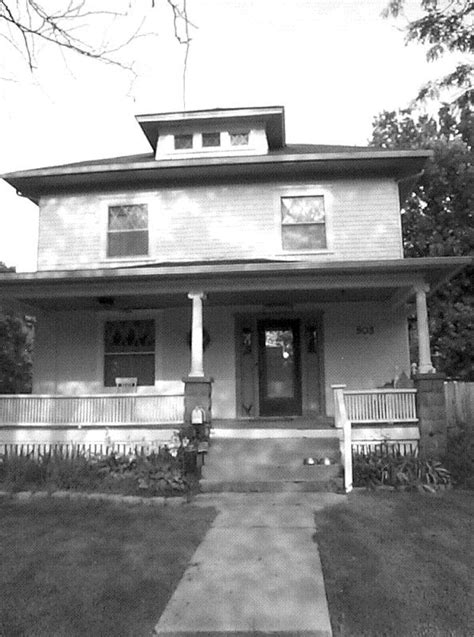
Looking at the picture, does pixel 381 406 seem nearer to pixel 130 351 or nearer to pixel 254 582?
pixel 254 582

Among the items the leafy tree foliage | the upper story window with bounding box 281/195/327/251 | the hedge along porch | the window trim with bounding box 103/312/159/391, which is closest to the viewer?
the hedge along porch

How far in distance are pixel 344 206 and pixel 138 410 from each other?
5662mm

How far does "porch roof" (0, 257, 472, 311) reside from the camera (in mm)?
8438

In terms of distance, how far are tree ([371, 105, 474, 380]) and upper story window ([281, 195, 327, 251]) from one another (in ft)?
24.4

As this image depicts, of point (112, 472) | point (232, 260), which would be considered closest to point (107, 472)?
point (112, 472)

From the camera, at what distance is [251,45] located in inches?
156

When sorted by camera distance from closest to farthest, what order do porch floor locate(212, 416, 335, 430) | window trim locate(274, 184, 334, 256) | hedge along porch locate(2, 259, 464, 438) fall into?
porch floor locate(212, 416, 335, 430), hedge along porch locate(2, 259, 464, 438), window trim locate(274, 184, 334, 256)

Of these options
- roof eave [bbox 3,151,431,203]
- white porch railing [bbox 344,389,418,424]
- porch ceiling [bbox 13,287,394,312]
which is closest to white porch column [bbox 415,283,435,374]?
white porch railing [bbox 344,389,418,424]

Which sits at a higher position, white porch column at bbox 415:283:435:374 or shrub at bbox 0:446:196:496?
white porch column at bbox 415:283:435:374

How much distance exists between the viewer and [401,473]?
723 cm

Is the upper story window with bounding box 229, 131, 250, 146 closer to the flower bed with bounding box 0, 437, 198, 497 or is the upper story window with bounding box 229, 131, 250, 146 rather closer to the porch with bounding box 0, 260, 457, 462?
the porch with bounding box 0, 260, 457, 462

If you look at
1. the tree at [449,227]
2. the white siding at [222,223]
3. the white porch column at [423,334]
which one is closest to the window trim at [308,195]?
the white siding at [222,223]

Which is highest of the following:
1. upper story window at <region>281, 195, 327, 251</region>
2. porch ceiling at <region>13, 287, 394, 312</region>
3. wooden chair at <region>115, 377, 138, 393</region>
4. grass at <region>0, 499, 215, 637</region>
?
upper story window at <region>281, 195, 327, 251</region>

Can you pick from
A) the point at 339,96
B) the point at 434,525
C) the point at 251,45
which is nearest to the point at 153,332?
the point at 339,96
